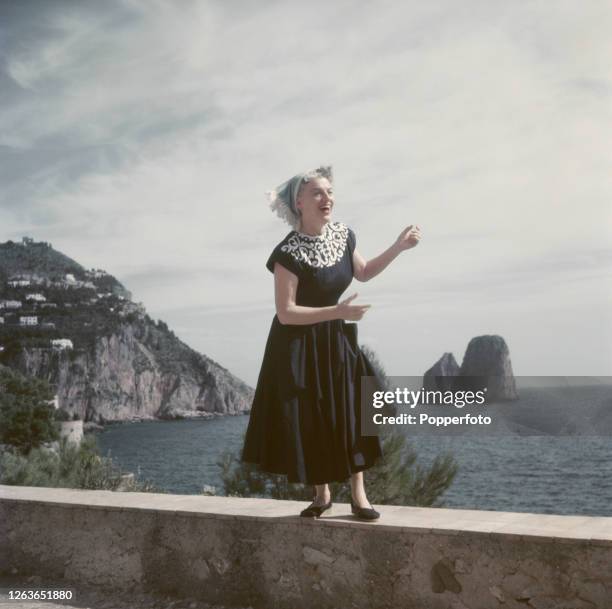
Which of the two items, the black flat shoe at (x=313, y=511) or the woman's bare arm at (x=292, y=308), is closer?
the woman's bare arm at (x=292, y=308)

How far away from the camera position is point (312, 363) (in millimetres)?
4176

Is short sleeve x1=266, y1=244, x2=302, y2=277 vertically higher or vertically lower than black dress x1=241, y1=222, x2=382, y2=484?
higher

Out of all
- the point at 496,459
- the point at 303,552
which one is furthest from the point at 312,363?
the point at 496,459

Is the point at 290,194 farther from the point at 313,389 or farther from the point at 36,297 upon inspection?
the point at 36,297

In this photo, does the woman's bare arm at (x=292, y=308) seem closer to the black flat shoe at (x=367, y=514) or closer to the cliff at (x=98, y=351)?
the black flat shoe at (x=367, y=514)

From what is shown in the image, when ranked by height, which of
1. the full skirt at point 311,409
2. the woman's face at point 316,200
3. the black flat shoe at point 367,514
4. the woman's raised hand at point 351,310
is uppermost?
the woman's face at point 316,200

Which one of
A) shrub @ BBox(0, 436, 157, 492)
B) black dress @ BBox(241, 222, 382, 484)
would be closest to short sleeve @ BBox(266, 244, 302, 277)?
black dress @ BBox(241, 222, 382, 484)

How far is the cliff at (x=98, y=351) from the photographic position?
3703 inches

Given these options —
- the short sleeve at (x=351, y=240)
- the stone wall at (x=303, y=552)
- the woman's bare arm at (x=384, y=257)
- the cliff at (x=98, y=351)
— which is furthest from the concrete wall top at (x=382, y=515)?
the cliff at (x=98, y=351)

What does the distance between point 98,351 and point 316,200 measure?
11604 cm

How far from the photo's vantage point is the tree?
49.7m

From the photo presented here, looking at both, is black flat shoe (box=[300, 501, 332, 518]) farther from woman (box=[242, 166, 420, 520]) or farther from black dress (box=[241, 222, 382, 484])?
black dress (box=[241, 222, 382, 484])

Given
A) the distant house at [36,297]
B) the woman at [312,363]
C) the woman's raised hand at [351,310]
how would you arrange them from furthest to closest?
the distant house at [36,297]
the woman at [312,363]
the woman's raised hand at [351,310]

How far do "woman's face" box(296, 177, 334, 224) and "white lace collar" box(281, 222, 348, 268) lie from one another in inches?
3.6
